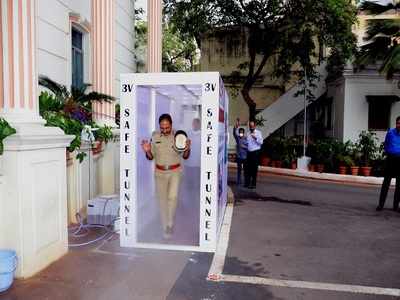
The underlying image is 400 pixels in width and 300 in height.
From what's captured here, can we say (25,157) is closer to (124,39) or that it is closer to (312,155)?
(124,39)

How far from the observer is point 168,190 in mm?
6223

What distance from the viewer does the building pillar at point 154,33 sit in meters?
12.2

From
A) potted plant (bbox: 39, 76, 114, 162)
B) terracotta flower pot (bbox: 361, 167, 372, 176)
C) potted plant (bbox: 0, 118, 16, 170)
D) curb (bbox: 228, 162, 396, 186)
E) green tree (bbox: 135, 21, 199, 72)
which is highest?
green tree (bbox: 135, 21, 199, 72)

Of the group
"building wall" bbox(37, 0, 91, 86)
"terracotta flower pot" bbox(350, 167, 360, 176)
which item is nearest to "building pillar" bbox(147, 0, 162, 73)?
"building wall" bbox(37, 0, 91, 86)

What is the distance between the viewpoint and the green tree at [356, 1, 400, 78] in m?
14.2

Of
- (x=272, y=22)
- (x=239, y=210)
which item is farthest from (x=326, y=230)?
(x=272, y=22)

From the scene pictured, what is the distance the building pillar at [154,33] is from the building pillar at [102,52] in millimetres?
3216

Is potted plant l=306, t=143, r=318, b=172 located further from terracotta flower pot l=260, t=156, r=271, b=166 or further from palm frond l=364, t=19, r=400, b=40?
palm frond l=364, t=19, r=400, b=40

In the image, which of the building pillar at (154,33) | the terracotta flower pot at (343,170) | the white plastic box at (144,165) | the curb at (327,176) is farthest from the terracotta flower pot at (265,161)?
the white plastic box at (144,165)

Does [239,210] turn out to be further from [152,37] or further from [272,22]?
[272,22]

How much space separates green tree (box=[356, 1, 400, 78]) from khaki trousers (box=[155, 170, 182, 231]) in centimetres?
1016

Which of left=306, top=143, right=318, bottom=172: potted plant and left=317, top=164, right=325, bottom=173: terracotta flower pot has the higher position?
→ left=306, top=143, right=318, bottom=172: potted plant

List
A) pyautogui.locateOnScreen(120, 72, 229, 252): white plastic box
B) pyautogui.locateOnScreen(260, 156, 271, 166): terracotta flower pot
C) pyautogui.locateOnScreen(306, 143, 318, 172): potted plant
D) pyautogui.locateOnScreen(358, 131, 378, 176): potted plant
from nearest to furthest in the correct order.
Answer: pyautogui.locateOnScreen(120, 72, 229, 252): white plastic box
pyautogui.locateOnScreen(358, 131, 378, 176): potted plant
pyautogui.locateOnScreen(306, 143, 318, 172): potted plant
pyautogui.locateOnScreen(260, 156, 271, 166): terracotta flower pot

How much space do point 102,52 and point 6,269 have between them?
576 centimetres
